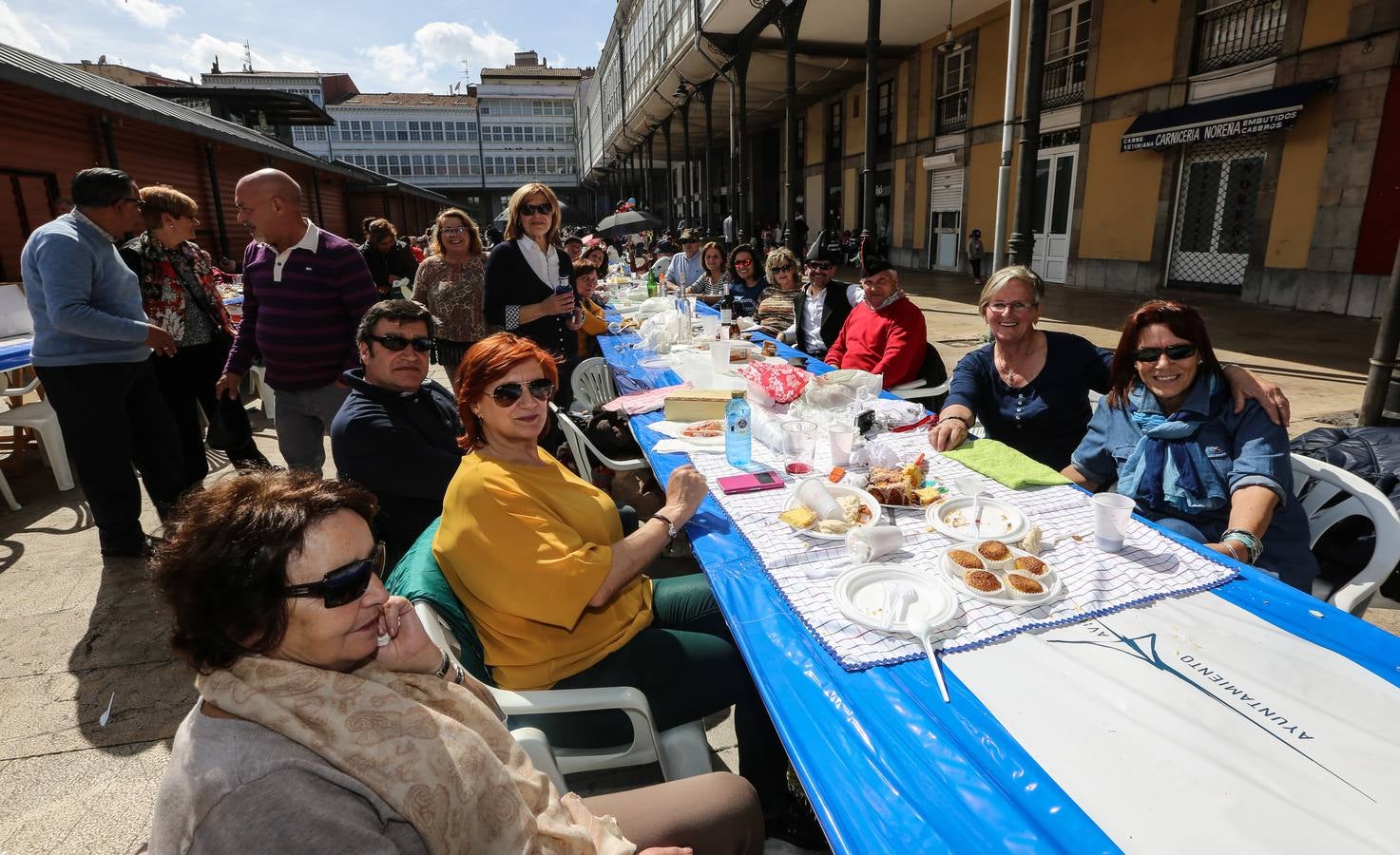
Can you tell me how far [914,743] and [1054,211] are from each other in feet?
55.9

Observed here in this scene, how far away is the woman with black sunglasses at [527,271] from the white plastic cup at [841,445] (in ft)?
8.04

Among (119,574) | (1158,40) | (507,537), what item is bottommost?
(119,574)

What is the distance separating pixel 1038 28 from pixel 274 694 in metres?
7.61

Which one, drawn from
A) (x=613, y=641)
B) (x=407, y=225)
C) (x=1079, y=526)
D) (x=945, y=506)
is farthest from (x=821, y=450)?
(x=407, y=225)

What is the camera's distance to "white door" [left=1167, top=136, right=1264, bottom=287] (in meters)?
11.5

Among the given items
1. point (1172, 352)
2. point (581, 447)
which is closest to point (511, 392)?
point (581, 447)

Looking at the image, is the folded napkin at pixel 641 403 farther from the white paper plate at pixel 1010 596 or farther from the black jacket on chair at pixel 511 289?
the white paper plate at pixel 1010 596

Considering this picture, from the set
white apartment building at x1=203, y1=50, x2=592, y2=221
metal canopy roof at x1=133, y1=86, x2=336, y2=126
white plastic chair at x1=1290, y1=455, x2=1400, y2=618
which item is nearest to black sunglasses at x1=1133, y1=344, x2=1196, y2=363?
white plastic chair at x1=1290, y1=455, x2=1400, y2=618

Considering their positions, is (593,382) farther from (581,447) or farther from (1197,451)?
(1197,451)

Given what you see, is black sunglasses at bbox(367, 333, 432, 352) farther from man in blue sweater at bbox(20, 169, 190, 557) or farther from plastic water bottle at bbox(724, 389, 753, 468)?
man in blue sweater at bbox(20, 169, 190, 557)

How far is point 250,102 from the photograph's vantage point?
22016 mm

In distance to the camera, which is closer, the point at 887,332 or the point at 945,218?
the point at 887,332

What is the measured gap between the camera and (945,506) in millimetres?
2008

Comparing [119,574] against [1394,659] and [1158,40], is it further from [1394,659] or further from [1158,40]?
[1158,40]
